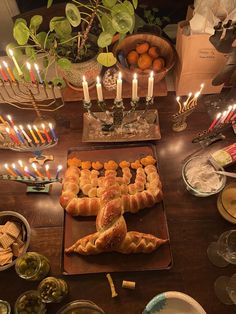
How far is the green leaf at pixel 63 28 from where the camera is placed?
1.77 metres

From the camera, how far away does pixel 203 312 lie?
144 cm

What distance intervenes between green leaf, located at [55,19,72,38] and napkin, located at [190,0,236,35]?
2.45ft

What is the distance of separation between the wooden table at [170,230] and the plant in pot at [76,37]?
35cm

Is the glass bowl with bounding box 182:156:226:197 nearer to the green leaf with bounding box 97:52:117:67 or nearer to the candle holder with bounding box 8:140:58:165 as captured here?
the green leaf with bounding box 97:52:117:67

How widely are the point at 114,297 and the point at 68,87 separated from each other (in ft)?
4.82

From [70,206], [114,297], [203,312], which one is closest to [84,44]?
[70,206]

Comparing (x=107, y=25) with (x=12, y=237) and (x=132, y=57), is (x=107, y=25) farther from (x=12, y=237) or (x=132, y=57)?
(x=12, y=237)

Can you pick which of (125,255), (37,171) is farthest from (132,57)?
(125,255)

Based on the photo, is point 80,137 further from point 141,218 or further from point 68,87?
point 141,218

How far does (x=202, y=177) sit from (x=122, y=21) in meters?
1.01

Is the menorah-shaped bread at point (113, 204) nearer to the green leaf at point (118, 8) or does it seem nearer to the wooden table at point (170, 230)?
the wooden table at point (170, 230)

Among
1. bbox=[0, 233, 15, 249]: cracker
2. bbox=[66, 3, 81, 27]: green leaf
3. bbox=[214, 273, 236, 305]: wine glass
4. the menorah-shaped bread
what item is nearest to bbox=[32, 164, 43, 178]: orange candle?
the menorah-shaped bread

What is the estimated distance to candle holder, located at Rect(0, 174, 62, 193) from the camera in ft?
5.79

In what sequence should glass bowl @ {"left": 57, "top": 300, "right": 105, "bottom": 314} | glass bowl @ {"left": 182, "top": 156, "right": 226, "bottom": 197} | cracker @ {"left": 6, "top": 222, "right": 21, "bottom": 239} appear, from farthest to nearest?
glass bowl @ {"left": 182, "top": 156, "right": 226, "bottom": 197}
cracker @ {"left": 6, "top": 222, "right": 21, "bottom": 239}
glass bowl @ {"left": 57, "top": 300, "right": 105, "bottom": 314}
